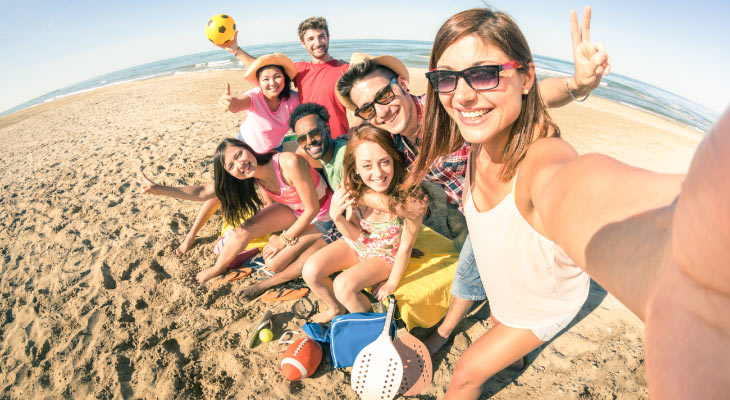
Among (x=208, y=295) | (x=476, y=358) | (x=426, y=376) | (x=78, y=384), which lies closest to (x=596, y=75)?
(x=476, y=358)

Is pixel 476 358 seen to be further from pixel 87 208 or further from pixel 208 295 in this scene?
pixel 87 208

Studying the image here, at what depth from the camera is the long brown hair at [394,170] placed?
8.79 feet

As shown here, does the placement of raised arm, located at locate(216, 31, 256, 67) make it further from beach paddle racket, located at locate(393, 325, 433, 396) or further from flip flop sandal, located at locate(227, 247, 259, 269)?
beach paddle racket, located at locate(393, 325, 433, 396)

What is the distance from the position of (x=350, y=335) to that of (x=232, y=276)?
1696mm

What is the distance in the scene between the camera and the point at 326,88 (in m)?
4.22

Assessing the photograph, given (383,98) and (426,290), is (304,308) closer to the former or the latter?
(426,290)

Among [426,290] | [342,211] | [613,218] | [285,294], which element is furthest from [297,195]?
[613,218]

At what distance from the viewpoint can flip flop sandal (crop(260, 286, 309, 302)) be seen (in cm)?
350

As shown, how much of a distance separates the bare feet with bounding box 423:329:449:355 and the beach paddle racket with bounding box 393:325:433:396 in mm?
179

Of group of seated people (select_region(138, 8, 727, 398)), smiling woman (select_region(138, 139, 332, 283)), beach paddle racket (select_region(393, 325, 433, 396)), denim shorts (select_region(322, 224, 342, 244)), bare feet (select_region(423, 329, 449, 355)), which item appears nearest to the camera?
group of seated people (select_region(138, 8, 727, 398))

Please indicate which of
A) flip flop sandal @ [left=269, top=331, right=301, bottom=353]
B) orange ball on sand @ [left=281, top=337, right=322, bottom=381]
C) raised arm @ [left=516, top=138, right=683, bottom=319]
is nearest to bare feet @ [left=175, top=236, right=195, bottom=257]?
flip flop sandal @ [left=269, top=331, right=301, bottom=353]

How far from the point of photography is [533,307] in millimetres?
1747

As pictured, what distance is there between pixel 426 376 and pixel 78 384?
2.86 meters

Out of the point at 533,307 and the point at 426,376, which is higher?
the point at 533,307
